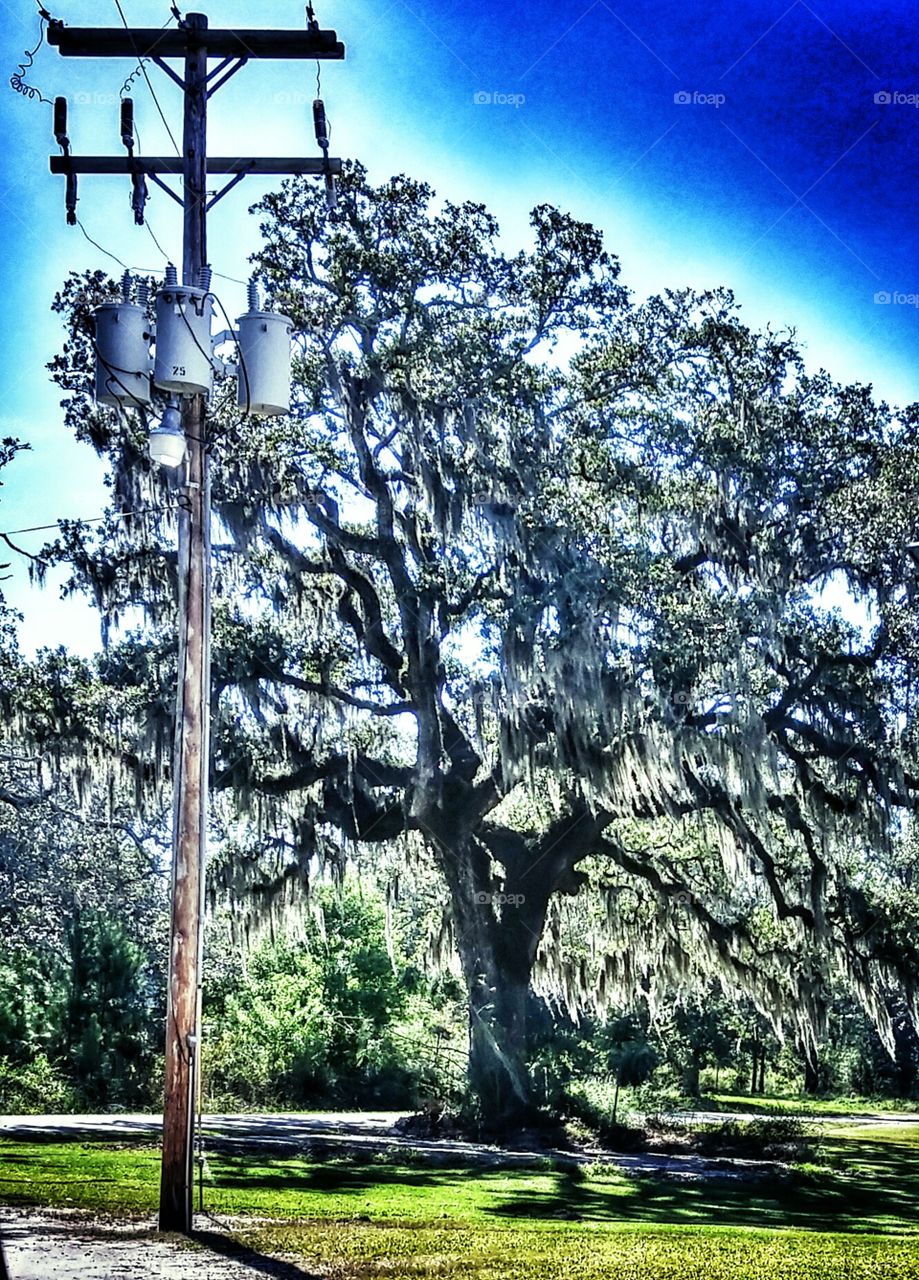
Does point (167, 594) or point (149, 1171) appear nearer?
point (149, 1171)

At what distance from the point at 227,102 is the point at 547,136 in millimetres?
2342

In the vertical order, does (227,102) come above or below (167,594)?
above

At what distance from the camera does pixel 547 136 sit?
32.7 feet

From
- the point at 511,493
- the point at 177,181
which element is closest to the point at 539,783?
the point at 511,493

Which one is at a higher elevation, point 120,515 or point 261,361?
point 120,515

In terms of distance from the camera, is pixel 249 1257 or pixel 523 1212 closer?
pixel 249 1257

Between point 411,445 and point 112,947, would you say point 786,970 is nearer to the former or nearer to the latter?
point 411,445

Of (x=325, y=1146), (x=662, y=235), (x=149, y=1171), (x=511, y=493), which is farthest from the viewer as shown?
(x=511, y=493)

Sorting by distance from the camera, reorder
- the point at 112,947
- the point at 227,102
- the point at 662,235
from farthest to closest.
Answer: the point at 112,947 → the point at 662,235 → the point at 227,102
